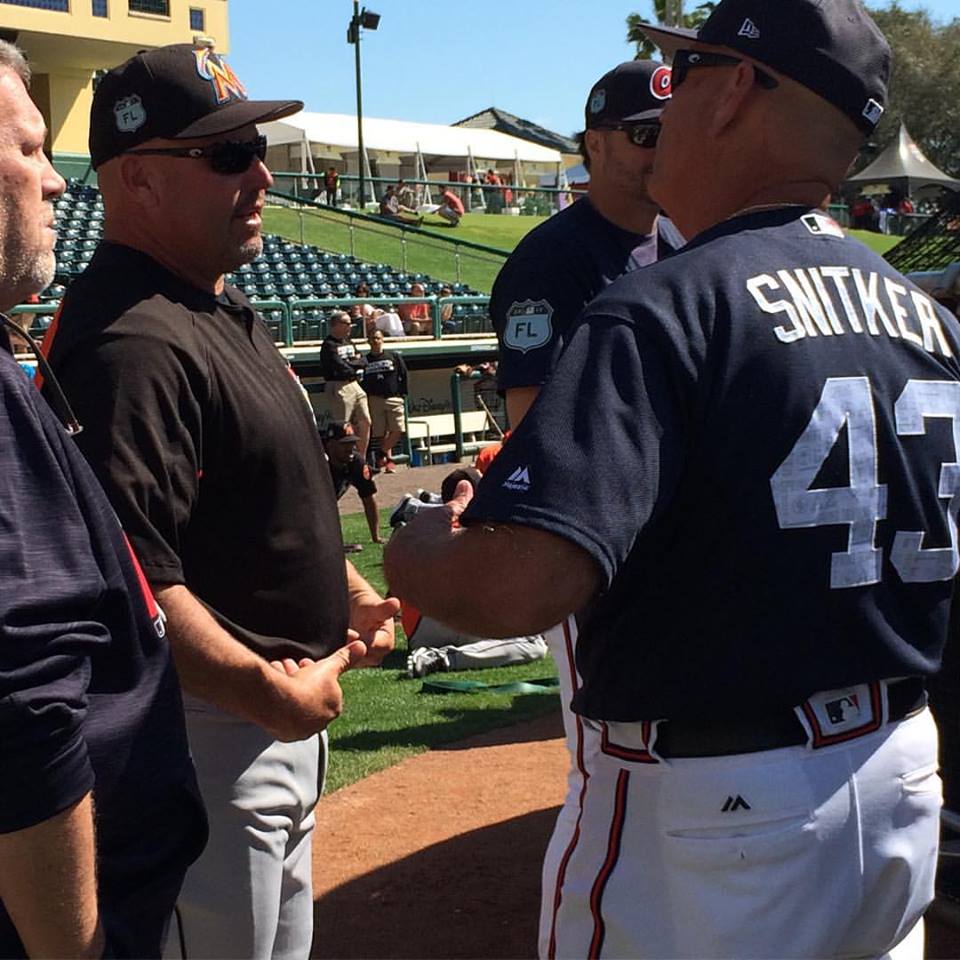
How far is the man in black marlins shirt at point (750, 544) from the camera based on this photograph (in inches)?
66.8

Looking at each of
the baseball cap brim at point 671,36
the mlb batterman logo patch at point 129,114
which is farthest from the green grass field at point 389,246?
the baseball cap brim at point 671,36

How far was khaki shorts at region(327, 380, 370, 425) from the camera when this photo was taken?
1559cm

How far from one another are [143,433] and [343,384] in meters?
13.5

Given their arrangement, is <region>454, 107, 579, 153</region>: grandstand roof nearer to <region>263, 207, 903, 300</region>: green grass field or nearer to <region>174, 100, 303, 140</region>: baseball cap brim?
<region>263, 207, 903, 300</region>: green grass field

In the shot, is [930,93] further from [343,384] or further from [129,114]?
[129,114]

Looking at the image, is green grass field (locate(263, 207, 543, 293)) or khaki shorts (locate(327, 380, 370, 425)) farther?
green grass field (locate(263, 207, 543, 293))

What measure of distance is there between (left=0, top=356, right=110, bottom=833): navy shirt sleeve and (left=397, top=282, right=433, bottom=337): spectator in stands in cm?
1971

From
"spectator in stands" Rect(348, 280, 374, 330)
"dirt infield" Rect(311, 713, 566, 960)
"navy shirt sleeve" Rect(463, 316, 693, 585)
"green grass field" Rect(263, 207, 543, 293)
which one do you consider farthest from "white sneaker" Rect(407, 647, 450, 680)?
"green grass field" Rect(263, 207, 543, 293)

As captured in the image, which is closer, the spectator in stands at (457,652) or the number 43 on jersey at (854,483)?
the number 43 on jersey at (854,483)

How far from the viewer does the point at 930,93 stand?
61.1 m

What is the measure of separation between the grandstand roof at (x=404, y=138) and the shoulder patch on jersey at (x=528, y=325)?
122 ft

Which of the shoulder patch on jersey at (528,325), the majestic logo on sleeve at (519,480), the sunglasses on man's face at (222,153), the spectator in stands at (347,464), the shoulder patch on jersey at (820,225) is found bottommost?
the spectator in stands at (347,464)

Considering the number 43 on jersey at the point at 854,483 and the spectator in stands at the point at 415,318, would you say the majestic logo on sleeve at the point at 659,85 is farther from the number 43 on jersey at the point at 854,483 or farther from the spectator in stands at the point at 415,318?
the spectator in stands at the point at 415,318

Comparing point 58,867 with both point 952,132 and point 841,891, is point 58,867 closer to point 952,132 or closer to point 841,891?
point 841,891
